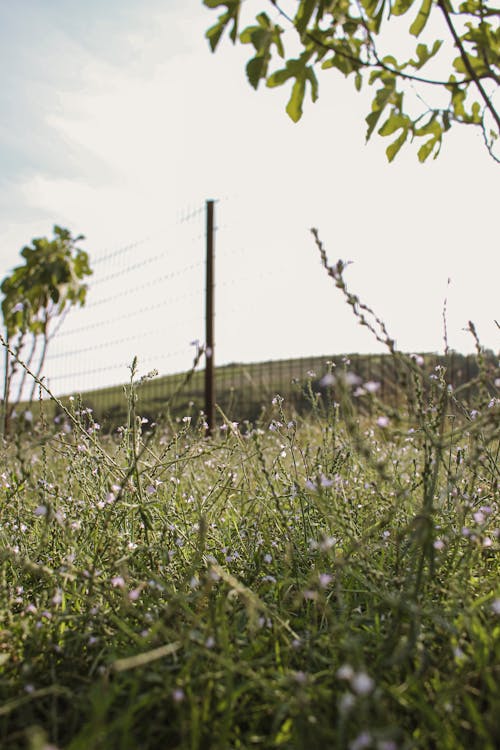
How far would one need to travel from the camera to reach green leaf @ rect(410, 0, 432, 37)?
1843 mm

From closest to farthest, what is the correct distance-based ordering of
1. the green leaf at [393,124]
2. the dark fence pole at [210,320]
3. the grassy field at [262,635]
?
the grassy field at [262,635]
the green leaf at [393,124]
the dark fence pole at [210,320]

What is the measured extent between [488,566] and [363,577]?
1.94ft

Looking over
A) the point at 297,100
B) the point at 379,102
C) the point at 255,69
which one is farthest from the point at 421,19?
the point at 255,69

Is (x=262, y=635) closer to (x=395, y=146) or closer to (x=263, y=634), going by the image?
(x=263, y=634)

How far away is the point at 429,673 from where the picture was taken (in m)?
1.37

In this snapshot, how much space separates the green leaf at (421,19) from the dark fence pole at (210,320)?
409 centimetres

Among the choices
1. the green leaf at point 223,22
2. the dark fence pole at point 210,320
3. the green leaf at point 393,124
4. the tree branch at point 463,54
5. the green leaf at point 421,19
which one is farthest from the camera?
the dark fence pole at point 210,320

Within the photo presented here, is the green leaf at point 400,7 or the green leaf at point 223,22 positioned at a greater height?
the green leaf at point 400,7

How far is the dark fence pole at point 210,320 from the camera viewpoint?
595cm

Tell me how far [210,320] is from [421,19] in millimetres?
4382

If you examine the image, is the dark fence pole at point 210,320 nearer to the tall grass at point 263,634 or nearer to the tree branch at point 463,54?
the tall grass at point 263,634

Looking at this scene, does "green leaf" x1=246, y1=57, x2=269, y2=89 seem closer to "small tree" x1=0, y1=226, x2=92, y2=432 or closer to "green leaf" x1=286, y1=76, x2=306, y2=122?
"green leaf" x1=286, y1=76, x2=306, y2=122

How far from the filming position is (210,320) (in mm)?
6121

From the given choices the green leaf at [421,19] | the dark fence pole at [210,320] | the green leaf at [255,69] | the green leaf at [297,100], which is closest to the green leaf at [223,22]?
the green leaf at [255,69]
